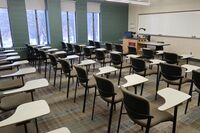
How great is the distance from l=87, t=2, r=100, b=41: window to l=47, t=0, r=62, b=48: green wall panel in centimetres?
171

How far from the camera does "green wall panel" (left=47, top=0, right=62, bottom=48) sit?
25.1 ft

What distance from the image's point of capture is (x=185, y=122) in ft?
9.01

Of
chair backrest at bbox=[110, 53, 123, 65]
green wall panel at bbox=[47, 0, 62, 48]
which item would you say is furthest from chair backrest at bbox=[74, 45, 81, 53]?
chair backrest at bbox=[110, 53, 123, 65]

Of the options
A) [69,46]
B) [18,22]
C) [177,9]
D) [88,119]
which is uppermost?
[177,9]

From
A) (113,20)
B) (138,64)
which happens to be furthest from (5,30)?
(138,64)

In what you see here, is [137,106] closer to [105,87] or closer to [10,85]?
[105,87]

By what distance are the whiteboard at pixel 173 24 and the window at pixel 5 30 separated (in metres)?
6.61

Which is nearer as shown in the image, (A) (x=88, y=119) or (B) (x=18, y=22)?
(A) (x=88, y=119)

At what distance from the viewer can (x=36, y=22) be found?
7754 millimetres

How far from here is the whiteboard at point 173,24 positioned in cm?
719

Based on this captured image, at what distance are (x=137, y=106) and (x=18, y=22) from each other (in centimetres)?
694

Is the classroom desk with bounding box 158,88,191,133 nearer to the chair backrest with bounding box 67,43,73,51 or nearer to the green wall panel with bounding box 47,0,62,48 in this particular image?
the chair backrest with bounding box 67,43,73,51

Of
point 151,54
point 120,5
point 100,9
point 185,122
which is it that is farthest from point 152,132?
point 120,5

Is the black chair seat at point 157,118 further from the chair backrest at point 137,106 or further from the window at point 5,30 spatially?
the window at point 5,30
